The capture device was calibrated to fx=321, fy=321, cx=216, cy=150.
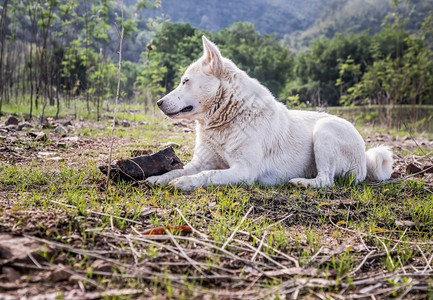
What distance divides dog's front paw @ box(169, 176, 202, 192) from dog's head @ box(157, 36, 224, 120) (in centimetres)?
88

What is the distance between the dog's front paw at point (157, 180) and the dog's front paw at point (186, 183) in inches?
4.0

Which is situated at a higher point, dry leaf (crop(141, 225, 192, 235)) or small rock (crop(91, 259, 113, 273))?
dry leaf (crop(141, 225, 192, 235))

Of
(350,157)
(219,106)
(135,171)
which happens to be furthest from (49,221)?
(350,157)

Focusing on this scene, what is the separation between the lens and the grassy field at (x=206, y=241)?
1435 mm

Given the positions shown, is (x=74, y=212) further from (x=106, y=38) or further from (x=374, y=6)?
(x=374, y=6)

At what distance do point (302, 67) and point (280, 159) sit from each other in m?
39.3

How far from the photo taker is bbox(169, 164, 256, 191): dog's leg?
303 cm

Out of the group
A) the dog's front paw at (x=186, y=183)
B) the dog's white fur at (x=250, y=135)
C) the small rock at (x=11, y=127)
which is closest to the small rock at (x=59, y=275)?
the dog's front paw at (x=186, y=183)

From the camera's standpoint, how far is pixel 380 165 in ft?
13.6

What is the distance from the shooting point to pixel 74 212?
1982mm

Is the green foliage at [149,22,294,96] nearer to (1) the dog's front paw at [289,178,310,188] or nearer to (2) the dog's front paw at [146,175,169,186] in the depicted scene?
(1) the dog's front paw at [289,178,310,188]

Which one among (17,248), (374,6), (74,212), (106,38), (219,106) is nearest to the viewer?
(17,248)

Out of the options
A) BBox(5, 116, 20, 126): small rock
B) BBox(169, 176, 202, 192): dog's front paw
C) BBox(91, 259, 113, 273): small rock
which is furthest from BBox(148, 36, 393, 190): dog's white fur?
BBox(5, 116, 20, 126): small rock

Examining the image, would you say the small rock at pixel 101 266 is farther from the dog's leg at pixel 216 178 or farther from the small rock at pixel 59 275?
the dog's leg at pixel 216 178
